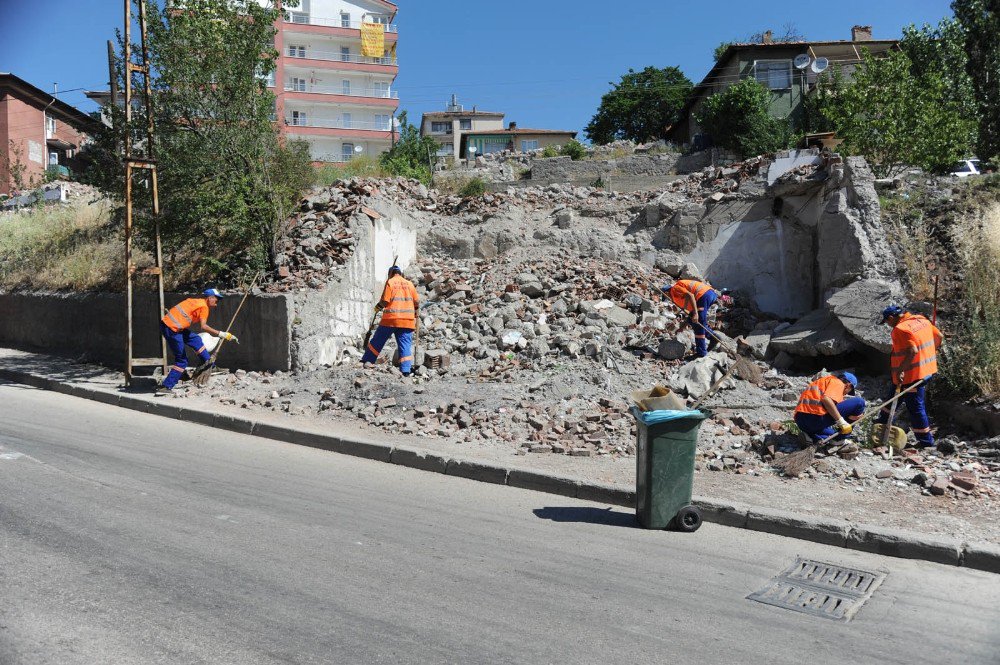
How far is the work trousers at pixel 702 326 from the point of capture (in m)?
11.1

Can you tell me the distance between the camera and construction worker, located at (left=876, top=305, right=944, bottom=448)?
26.2 ft

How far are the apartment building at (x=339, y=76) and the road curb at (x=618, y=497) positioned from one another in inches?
1754

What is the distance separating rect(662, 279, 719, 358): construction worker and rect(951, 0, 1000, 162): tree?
19.7 metres

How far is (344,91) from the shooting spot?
176 ft

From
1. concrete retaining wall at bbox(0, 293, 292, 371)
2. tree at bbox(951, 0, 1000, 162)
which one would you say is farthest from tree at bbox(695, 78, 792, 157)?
concrete retaining wall at bbox(0, 293, 292, 371)

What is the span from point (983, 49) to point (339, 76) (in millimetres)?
39792

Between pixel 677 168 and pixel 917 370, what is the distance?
19.4 m

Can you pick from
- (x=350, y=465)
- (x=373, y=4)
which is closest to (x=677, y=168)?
(x=350, y=465)

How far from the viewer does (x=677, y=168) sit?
86.2 ft

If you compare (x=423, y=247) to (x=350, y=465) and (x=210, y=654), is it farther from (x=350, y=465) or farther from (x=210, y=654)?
(x=210, y=654)

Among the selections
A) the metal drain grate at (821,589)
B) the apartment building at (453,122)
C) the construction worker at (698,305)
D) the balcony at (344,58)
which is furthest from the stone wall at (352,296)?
the apartment building at (453,122)

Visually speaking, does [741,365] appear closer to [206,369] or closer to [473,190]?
[206,369]

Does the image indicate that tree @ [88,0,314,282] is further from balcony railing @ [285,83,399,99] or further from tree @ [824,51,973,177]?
balcony railing @ [285,83,399,99]

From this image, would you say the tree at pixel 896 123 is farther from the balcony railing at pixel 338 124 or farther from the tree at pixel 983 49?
the balcony railing at pixel 338 124
